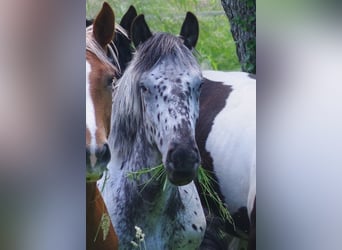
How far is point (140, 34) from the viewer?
164 inches

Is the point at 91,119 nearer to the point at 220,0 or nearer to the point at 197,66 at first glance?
the point at 197,66

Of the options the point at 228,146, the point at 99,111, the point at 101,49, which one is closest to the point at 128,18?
the point at 101,49

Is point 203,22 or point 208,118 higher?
point 203,22

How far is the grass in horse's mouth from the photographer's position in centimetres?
422

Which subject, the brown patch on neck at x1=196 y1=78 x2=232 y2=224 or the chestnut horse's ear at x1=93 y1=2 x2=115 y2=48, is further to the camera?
the brown patch on neck at x1=196 y1=78 x2=232 y2=224

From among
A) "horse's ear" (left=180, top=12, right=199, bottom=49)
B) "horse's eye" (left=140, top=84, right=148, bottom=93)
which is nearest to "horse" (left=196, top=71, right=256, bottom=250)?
"horse's ear" (left=180, top=12, right=199, bottom=49)

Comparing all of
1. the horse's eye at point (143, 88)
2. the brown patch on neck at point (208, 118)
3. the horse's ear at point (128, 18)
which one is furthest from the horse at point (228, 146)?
the horse's ear at point (128, 18)

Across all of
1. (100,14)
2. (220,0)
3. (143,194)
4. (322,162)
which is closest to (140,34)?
(100,14)

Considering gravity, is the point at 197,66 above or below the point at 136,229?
above

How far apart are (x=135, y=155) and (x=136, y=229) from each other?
17.9 inches

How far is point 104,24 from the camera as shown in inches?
162

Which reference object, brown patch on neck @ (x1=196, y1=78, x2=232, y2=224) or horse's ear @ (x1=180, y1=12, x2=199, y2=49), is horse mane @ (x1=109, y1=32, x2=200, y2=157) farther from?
brown patch on neck @ (x1=196, y1=78, x2=232, y2=224)

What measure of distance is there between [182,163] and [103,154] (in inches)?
18.6

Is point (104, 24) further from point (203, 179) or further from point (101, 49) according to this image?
point (203, 179)
